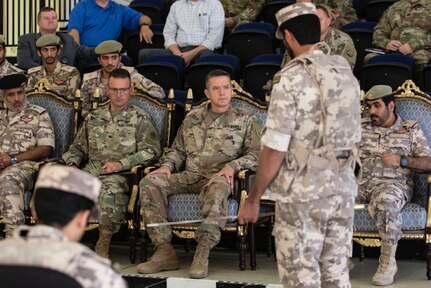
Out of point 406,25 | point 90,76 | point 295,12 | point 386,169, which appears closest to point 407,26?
point 406,25

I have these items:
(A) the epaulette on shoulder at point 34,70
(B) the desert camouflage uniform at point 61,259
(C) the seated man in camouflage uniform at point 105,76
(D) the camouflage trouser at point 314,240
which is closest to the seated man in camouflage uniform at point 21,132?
(C) the seated man in camouflage uniform at point 105,76

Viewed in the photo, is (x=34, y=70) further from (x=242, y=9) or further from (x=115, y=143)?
(x=242, y=9)

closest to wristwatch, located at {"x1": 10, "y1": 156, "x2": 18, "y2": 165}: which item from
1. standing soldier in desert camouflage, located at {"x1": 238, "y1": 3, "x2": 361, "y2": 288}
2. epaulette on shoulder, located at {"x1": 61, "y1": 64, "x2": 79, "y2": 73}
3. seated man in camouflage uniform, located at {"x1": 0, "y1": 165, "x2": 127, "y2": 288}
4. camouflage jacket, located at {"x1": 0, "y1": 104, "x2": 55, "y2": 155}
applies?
camouflage jacket, located at {"x1": 0, "y1": 104, "x2": 55, "y2": 155}

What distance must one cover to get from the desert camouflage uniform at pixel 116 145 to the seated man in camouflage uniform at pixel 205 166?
0.21 meters

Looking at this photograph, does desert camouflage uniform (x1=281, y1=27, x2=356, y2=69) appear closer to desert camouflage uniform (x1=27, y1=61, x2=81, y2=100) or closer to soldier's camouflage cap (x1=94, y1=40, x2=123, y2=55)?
soldier's camouflage cap (x1=94, y1=40, x2=123, y2=55)

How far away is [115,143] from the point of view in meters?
7.36

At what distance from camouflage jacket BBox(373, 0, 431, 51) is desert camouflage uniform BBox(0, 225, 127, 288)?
5882 millimetres

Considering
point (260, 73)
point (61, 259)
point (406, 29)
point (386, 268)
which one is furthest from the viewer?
point (406, 29)

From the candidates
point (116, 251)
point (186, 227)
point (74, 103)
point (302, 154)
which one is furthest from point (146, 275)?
point (302, 154)

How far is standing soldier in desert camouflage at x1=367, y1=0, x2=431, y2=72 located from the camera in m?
8.20

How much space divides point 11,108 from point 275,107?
3855mm

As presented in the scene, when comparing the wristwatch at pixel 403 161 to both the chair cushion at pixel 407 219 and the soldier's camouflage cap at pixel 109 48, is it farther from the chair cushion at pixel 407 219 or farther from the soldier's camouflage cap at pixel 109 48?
the soldier's camouflage cap at pixel 109 48

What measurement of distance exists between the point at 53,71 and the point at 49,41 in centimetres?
23

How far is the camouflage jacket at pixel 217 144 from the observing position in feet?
22.9
